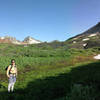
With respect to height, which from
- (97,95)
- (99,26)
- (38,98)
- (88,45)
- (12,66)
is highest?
(99,26)

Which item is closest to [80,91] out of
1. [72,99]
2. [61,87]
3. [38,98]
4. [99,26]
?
[72,99]

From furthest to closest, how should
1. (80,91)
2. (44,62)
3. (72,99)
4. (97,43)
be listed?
(97,43), (44,62), (80,91), (72,99)

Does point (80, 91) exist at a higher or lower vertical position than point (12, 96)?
higher

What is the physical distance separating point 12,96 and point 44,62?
20.1 m

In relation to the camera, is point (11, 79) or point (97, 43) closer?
point (11, 79)

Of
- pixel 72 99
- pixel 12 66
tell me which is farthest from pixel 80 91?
pixel 12 66

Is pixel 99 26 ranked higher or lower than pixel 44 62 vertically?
higher

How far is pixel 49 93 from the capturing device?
418 inches

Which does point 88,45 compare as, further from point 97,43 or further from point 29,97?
point 29,97

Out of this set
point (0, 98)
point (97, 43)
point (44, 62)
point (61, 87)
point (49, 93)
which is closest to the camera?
point (0, 98)

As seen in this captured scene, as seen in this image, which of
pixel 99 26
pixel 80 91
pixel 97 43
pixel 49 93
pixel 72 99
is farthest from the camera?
pixel 99 26

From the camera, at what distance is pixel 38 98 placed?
963 cm

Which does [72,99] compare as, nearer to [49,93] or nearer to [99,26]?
[49,93]

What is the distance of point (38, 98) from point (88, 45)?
54.7 m
